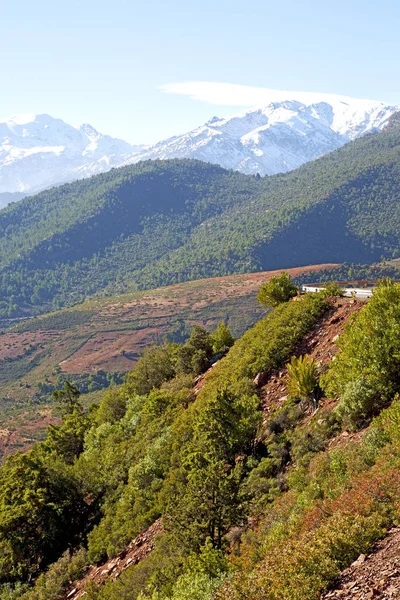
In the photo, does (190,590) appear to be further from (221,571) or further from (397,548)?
(397,548)

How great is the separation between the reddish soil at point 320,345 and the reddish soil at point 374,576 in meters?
14.4

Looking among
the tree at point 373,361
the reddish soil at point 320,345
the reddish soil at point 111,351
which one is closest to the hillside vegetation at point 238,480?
the tree at point 373,361

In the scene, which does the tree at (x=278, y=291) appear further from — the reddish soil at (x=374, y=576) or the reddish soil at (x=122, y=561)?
the reddish soil at (x=374, y=576)

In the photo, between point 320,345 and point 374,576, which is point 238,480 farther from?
point 320,345

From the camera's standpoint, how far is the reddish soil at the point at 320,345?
1109 inches

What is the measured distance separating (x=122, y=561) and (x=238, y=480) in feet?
24.9

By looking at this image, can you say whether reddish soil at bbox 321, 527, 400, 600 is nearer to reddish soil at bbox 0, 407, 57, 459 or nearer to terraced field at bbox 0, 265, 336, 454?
reddish soil at bbox 0, 407, 57, 459

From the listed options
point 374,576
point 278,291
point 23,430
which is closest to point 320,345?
point 278,291

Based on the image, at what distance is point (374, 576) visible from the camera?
11914mm

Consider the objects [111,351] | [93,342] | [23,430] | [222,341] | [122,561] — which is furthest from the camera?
[93,342]

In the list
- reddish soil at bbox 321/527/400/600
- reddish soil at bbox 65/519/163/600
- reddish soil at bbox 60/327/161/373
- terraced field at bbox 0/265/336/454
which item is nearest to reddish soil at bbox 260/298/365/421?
reddish soil at bbox 65/519/163/600

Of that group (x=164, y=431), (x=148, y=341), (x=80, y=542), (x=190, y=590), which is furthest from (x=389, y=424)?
(x=148, y=341)

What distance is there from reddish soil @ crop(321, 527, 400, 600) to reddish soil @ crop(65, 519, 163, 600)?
1341 cm

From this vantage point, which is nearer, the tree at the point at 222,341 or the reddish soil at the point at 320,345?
the reddish soil at the point at 320,345
